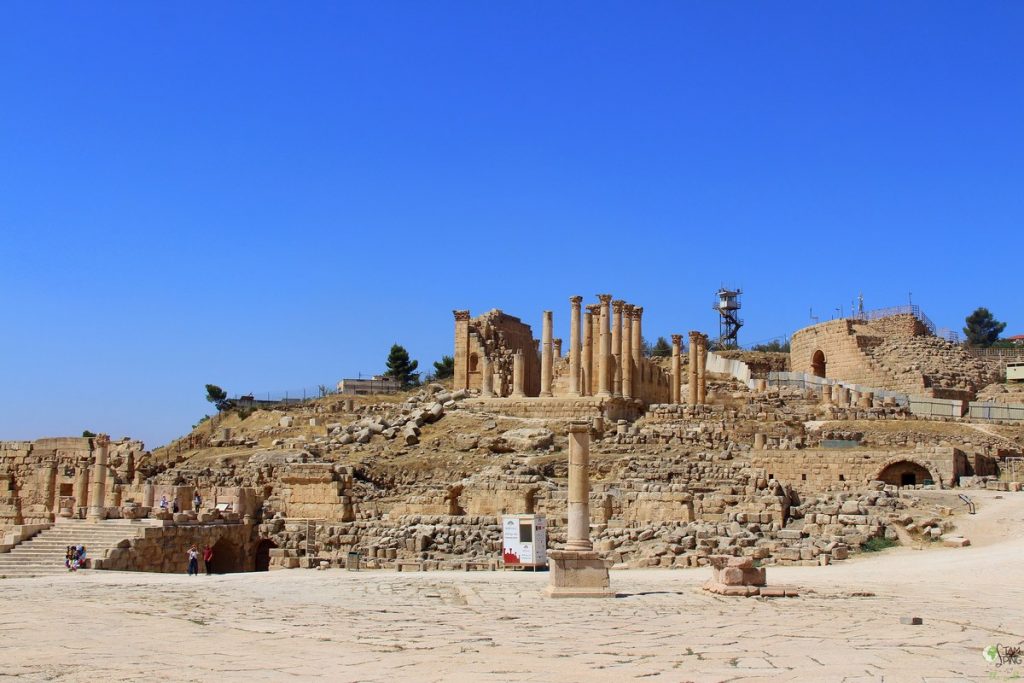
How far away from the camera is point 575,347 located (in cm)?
4400

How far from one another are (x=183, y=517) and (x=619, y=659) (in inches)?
769

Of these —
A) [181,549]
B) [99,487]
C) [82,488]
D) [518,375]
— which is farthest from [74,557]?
[518,375]

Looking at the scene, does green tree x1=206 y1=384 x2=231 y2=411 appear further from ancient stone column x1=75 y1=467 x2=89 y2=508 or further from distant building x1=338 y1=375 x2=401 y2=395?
ancient stone column x1=75 y1=467 x2=89 y2=508

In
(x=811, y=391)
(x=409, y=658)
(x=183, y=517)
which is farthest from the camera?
(x=811, y=391)

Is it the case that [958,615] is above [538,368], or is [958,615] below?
below

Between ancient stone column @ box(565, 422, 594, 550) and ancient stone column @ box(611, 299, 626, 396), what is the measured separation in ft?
78.5

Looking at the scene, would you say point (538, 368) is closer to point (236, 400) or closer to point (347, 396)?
point (347, 396)

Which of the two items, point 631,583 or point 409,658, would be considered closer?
point 409,658

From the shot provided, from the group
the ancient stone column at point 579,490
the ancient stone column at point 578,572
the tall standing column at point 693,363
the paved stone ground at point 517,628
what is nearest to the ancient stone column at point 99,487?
the paved stone ground at point 517,628

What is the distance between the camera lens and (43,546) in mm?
26125

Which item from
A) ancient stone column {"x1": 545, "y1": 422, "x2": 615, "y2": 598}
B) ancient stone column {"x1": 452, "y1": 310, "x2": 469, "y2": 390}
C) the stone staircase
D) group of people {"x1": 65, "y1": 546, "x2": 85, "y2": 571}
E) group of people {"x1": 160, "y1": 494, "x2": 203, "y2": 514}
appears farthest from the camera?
ancient stone column {"x1": 452, "y1": 310, "x2": 469, "y2": 390}

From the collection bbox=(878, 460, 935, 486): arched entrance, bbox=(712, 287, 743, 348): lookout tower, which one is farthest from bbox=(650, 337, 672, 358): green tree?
bbox=(878, 460, 935, 486): arched entrance

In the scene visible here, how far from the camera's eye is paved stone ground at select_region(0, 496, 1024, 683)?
10023 mm

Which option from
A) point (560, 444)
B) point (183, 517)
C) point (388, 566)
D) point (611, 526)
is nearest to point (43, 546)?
point (183, 517)
